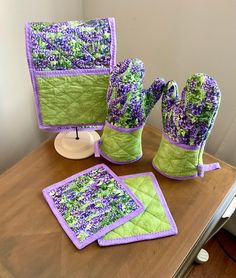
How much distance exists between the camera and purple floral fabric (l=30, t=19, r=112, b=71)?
620mm

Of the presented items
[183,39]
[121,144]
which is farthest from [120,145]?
[183,39]

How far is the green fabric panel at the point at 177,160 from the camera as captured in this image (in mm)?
682

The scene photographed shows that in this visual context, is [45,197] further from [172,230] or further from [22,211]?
[172,230]

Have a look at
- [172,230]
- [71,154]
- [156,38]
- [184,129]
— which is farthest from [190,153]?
[156,38]

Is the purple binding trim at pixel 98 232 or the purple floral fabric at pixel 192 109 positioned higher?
the purple floral fabric at pixel 192 109

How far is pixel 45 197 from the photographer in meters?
0.67

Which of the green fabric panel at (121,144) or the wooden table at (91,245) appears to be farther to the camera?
the green fabric panel at (121,144)

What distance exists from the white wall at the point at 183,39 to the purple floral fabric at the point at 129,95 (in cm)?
26

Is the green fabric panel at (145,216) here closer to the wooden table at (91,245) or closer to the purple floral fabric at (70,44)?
the wooden table at (91,245)

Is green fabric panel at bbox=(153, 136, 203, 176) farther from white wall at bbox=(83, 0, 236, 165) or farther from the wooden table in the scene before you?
white wall at bbox=(83, 0, 236, 165)

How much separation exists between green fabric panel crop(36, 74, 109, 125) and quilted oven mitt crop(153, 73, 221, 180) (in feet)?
0.52

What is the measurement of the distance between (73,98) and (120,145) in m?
0.16

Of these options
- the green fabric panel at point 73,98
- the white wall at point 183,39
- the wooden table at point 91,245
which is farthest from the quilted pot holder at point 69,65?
the white wall at point 183,39

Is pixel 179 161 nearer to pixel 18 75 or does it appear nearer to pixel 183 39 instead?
pixel 183 39
